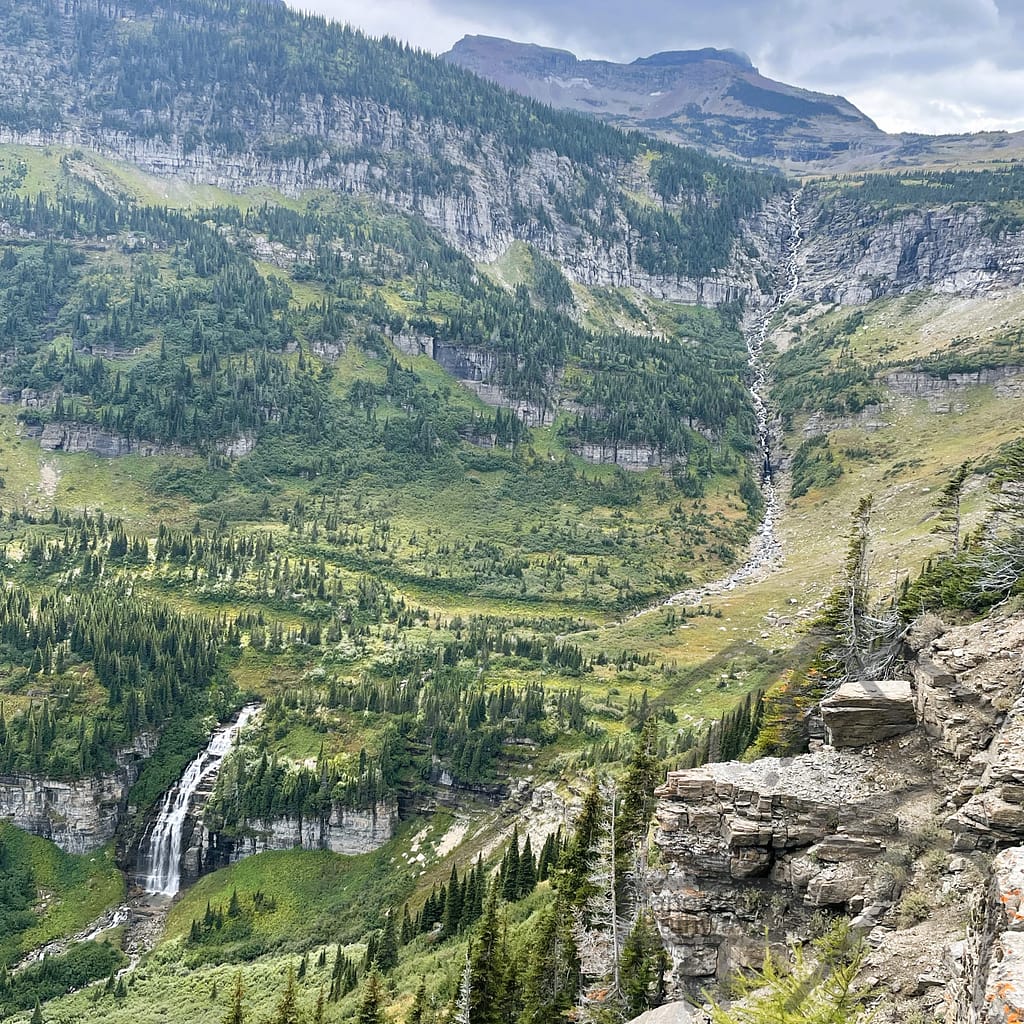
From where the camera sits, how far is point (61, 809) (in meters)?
102

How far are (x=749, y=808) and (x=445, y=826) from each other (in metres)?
77.4

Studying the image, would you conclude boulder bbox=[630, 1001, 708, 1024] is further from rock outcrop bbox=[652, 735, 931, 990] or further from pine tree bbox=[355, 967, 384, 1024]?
pine tree bbox=[355, 967, 384, 1024]

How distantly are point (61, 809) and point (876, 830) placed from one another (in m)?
102

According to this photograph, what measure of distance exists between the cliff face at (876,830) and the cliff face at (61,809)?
3659 inches

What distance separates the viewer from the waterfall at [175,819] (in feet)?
332

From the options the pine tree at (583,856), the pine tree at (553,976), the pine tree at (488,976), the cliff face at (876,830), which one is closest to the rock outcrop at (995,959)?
the cliff face at (876,830)

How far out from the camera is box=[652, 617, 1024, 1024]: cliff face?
2205 cm

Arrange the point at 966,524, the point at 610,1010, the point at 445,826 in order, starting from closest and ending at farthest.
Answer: the point at 610,1010
the point at 445,826
the point at 966,524

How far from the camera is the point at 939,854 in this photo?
2400cm

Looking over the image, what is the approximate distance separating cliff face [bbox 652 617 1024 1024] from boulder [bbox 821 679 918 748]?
65mm

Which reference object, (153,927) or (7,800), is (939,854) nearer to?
(153,927)

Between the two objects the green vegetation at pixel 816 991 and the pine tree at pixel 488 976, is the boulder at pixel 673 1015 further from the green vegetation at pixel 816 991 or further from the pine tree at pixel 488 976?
the pine tree at pixel 488 976

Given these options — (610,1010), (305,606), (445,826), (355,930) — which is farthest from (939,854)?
(305,606)

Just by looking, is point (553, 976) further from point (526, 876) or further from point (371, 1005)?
point (526, 876)
